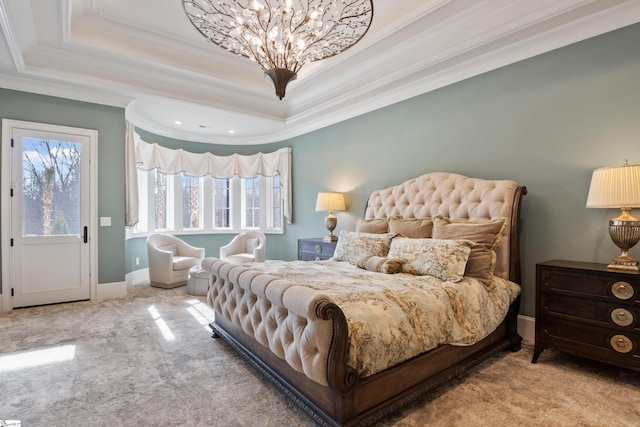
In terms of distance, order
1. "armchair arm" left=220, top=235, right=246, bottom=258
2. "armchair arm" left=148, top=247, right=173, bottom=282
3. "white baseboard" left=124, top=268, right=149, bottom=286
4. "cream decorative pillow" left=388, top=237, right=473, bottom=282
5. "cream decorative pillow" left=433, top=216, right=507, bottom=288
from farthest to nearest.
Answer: "armchair arm" left=220, top=235, right=246, bottom=258 → "white baseboard" left=124, top=268, right=149, bottom=286 → "armchair arm" left=148, top=247, right=173, bottom=282 → "cream decorative pillow" left=433, top=216, right=507, bottom=288 → "cream decorative pillow" left=388, top=237, right=473, bottom=282

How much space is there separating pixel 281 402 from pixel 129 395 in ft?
3.26

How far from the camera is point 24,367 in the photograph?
2535 mm

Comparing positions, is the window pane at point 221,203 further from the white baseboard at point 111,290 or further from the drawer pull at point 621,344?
the drawer pull at point 621,344

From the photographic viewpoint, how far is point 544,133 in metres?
3.04

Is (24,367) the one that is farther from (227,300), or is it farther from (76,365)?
(227,300)

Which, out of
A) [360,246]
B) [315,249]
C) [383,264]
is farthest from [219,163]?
[383,264]

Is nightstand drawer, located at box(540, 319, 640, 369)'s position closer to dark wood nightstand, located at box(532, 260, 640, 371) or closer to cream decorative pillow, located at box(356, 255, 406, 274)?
dark wood nightstand, located at box(532, 260, 640, 371)

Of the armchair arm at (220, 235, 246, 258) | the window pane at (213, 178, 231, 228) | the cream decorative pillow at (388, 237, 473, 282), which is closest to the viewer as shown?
the cream decorative pillow at (388, 237, 473, 282)

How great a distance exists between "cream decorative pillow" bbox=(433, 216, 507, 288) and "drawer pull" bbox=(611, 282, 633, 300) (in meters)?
0.76

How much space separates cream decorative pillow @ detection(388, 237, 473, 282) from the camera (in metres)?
2.60

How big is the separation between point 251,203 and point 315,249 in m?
3.08

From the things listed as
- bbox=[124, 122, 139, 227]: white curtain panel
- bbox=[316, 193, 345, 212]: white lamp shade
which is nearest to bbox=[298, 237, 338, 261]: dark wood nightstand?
bbox=[316, 193, 345, 212]: white lamp shade

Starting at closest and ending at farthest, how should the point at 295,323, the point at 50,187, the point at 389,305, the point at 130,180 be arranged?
the point at 295,323
the point at 389,305
the point at 50,187
the point at 130,180

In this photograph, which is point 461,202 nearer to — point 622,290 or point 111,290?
point 622,290
